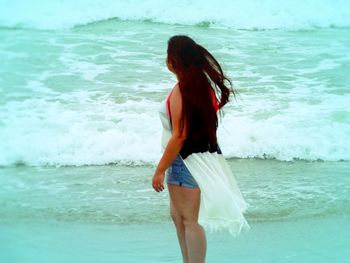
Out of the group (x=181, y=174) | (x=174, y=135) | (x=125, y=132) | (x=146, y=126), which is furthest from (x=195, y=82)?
(x=146, y=126)

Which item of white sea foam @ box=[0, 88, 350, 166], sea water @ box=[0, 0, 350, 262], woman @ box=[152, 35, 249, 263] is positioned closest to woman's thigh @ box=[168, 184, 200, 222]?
woman @ box=[152, 35, 249, 263]

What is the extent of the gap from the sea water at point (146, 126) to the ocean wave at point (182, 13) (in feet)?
0.18

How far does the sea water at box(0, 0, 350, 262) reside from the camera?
13.8ft

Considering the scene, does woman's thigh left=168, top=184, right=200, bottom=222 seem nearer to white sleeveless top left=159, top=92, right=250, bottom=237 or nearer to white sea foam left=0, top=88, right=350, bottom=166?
white sleeveless top left=159, top=92, right=250, bottom=237

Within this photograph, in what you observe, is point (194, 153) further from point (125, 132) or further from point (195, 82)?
point (125, 132)

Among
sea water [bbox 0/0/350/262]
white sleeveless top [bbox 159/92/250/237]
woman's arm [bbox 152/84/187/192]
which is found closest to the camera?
woman's arm [bbox 152/84/187/192]

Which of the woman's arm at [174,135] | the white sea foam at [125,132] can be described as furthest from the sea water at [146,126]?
the woman's arm at [174,135]

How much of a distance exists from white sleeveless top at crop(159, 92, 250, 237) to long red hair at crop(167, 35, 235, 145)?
0.13 m

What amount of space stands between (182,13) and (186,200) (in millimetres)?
13624

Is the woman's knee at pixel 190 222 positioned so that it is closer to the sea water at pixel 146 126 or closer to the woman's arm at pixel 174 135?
the woman's arm at pixel 174 135

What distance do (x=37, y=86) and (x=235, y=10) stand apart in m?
7.70

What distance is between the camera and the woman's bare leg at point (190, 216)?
2846 millimetres

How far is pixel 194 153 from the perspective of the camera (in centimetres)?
279

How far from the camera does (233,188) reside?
2.96 m
